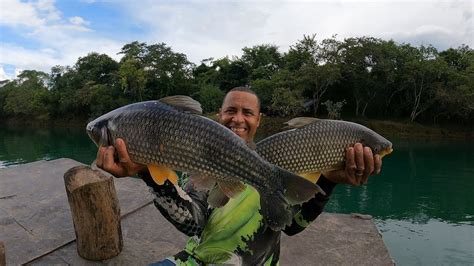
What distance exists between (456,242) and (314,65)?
994 inches

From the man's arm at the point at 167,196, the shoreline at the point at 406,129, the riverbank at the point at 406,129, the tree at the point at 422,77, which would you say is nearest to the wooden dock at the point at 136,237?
the man's arm at the point at 167,196

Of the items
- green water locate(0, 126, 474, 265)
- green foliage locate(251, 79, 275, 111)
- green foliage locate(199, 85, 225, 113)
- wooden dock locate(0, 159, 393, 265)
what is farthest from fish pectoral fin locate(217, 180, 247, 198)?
green foliage locate(199, 85, 225, 113)

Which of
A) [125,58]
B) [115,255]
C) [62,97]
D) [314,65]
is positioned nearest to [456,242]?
[115,255]

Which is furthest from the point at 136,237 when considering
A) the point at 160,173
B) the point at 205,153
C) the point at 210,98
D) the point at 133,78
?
the point at 133,78

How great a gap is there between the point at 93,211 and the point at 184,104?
3.00 m

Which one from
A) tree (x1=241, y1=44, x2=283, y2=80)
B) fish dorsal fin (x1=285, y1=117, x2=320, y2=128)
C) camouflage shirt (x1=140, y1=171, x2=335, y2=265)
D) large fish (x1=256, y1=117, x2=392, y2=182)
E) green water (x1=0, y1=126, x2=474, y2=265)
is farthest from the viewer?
tree (x1=241, y1=44, x2=283, y2=80)

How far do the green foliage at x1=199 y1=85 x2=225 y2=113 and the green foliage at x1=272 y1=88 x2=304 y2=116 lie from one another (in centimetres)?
544

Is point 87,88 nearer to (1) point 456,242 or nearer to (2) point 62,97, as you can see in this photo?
(2) point 62,97

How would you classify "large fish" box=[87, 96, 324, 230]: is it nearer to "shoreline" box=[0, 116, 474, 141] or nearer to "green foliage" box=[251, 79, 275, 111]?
"shoreline" box=[0, 116, 474, 141]

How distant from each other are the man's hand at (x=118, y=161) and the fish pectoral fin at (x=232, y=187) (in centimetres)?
54

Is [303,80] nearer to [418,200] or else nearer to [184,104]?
[418,200]

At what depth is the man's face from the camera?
2.91m

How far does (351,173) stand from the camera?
242 cm

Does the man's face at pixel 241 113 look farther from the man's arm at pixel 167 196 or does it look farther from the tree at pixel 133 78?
the tree at pixel 133 78
